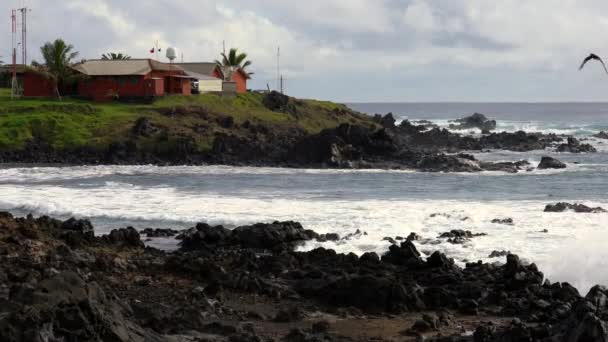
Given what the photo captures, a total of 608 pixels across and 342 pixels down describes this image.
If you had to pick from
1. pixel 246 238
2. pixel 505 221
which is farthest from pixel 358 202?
pixel 246 238

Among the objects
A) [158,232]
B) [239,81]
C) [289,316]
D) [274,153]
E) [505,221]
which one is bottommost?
[289,316]

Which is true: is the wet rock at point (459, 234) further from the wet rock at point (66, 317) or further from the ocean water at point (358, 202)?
the wet rock at point (66, 317)

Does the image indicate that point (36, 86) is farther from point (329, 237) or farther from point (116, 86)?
point (329, 237)

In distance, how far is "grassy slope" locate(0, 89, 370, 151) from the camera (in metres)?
65.8

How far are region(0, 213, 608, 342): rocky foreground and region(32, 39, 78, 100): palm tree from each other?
49.8 m

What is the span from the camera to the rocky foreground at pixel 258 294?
14.0m

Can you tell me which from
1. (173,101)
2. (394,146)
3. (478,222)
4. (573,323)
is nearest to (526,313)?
(573,323)

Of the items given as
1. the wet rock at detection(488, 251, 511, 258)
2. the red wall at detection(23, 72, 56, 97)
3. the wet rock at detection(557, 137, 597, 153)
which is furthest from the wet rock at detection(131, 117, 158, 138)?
the wet rock at detection(488, 251, 511, 258)

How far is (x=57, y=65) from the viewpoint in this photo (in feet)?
250

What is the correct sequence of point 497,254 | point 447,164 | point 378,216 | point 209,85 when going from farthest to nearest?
point 209,85
point 447,164
point 378,216
point 497,254

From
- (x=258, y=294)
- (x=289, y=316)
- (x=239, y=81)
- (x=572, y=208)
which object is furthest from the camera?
(x=239, y=81)

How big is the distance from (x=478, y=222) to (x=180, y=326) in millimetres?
17533

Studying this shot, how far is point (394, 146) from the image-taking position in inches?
2507

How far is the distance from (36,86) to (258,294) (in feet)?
200
